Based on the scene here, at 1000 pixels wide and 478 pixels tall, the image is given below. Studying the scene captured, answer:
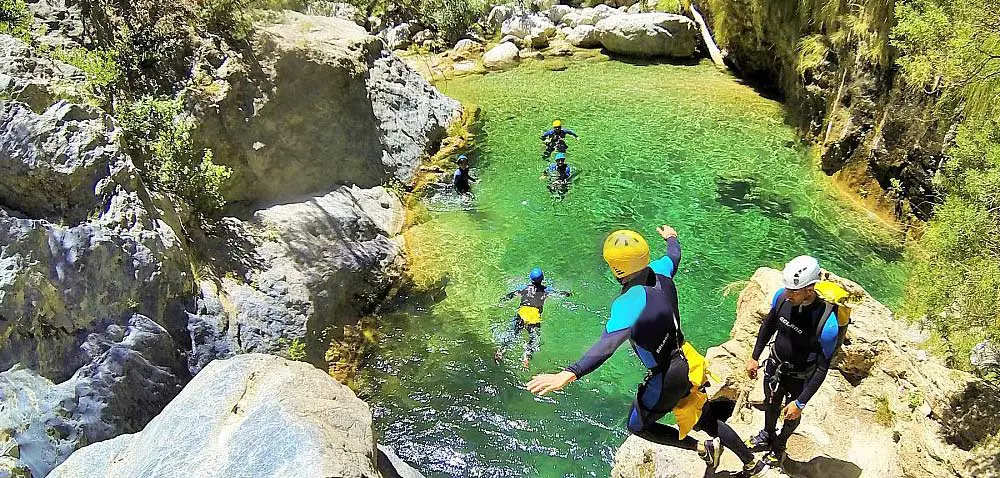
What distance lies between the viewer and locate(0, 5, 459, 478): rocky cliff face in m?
5.55

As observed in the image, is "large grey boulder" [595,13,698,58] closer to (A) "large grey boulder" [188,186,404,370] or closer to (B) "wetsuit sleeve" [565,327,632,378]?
(A) "large grey boulder" [188,186,404,370]

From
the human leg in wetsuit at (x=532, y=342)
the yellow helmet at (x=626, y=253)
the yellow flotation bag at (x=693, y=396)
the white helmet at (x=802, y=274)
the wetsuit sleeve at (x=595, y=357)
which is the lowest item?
the human leg in wetsuit at (x=532, y=342)

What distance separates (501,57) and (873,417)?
660 inches

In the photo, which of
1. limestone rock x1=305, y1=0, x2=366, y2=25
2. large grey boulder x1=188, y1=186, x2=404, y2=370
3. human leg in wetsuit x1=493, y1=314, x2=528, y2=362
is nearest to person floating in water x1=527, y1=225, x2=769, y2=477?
human leg in wetsuit x1=493, y1=314, x2=528, y2=362

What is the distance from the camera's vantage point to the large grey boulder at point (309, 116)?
9602 mm

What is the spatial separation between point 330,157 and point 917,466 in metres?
9.29

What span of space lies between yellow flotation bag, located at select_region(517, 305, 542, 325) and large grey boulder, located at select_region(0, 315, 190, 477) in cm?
392

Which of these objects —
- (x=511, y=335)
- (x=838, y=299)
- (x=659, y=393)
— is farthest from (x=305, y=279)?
(x=838, y=299)

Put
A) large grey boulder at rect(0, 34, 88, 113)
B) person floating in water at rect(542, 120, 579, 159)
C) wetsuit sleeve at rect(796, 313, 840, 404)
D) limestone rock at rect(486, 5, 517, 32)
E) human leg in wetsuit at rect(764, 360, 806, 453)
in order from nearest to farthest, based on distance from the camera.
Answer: wetsuit sleeve at rect(796, 313, 840, 404) < human leg in wetsuit at rect(764, 360, 806, 453) < large grey boulder at rect(0, 34, 88, 113) < person floating in water at rect(542, 120, 579, 159) < limestone rock at rect(486, 5, 517, 32)

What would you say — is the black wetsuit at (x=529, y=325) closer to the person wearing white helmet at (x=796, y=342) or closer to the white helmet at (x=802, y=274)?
the person wearing white helmet at (x=796, y=342)

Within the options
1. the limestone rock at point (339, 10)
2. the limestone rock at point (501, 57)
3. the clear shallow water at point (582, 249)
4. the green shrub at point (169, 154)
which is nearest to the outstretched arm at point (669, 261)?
the clear shallow water at point (582, 249)

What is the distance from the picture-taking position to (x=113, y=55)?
8.23 meters

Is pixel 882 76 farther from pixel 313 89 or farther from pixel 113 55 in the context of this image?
pixel 113 55

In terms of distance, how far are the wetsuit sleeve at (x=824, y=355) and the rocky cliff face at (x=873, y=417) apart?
0.91m
